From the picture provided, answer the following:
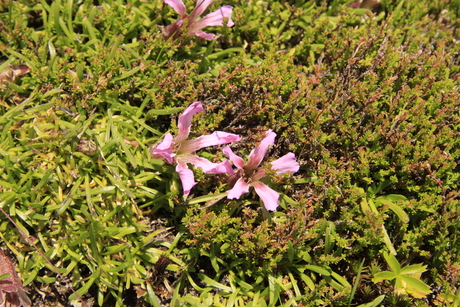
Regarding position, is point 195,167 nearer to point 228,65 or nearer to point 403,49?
point 228,65

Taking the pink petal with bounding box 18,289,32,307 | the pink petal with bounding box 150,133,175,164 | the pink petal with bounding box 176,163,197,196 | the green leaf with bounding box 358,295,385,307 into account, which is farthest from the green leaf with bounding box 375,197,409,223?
the pink petal with bounding box 18,289,32,307

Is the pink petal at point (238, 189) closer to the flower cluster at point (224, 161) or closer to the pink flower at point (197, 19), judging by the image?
the flower cluster at point (224, 161)

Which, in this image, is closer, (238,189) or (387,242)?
(238,189)

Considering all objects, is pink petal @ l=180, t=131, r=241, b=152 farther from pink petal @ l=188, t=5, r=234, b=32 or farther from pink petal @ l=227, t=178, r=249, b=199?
pink petal @ l=188, t=5, r=234, b=32

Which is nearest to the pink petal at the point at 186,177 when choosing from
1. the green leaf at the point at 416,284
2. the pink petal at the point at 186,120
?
the pink petal at the point at 186,120

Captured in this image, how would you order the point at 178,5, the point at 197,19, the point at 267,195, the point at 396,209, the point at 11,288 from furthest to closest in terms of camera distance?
the point at 197,19 < the point at 178,5 < the point at 396,209 < the point at 267,195 < the point at 11,288

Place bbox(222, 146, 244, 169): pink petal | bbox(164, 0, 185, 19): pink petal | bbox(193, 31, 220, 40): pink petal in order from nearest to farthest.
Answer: bbox(222, 146, 244, 169): pink petal
bbox(164, 0, 185, 19): pink petal
bbox(193, 31, 220, 40): pink petal

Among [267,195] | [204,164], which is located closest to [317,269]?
[267,195]

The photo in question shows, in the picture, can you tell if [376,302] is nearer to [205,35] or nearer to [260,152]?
[260,152]
